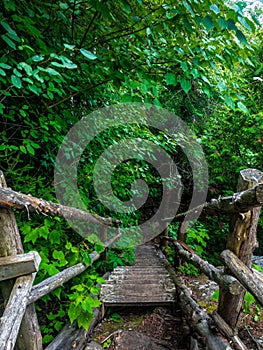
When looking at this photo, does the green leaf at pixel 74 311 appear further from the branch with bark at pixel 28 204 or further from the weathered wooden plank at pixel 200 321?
the weathered wooden plank at pixel 200 321

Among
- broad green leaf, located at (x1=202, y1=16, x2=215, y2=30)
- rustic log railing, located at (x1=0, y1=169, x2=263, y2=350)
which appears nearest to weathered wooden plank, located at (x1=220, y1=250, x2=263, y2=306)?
rustic log railing, located at (x1=0, y1=169, x2=263, y2=350)

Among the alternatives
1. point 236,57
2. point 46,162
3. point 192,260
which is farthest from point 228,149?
point 46,162

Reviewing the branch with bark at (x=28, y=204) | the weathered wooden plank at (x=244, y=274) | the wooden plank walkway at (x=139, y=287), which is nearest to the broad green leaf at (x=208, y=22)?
the branch with bark at (x=28, y=204)

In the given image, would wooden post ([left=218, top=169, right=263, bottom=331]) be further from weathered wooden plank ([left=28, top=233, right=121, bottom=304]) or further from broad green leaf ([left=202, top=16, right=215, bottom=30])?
weathered wooden plank ([left=28, top=233, right=121, bottom=304])

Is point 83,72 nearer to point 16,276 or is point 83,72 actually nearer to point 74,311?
point 16,276

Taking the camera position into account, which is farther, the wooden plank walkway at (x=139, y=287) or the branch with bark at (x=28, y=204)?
the wooden plank walkway at (x=139, y=287)

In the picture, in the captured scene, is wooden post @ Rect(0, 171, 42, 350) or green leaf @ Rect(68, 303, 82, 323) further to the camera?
green leaf @ Rect(68, 303, 82, 323)

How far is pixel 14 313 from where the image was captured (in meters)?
1.33

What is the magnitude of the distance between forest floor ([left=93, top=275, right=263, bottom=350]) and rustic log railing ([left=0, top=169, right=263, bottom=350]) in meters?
0.49

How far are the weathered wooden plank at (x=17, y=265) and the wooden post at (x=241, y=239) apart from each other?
160 centimetres

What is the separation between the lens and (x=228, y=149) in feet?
21.1

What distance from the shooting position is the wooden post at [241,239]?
1.87 metres

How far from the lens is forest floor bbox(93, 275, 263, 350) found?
8.27 ft

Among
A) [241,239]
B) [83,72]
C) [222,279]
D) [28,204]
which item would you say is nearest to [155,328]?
[222,279]
